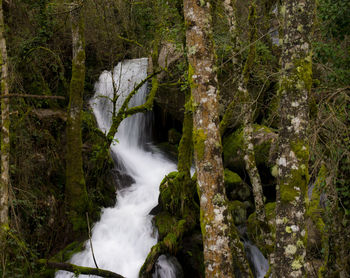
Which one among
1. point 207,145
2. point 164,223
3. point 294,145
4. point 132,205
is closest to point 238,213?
point 164,223

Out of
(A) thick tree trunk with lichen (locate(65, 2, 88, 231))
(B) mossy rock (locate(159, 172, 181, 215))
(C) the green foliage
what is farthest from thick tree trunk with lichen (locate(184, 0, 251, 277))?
(A) thick tree trunk with lichen (locate(65, 2, 88, 231))

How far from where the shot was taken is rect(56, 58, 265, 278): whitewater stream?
7320mm

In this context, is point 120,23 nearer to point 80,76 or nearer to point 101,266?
point 80,76

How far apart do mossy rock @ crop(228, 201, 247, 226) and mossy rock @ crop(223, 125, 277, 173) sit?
1.45 m

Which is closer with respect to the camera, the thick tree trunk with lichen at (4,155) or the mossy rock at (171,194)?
the thick tree trunk with lichen at (4,155)

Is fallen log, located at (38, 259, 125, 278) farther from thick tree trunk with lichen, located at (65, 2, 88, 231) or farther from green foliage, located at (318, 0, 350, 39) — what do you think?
green foliage, located at (318, 0, 350, 39)

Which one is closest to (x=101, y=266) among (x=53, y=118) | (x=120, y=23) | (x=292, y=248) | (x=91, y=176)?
(x=91, y=176)

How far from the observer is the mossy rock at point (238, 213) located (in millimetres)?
8421

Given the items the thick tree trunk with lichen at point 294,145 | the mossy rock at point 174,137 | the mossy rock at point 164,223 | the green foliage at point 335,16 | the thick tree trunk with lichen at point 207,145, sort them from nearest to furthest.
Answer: the thick tree trunk with lichen at point 294,145
the thick tree trunk with lichen at point 207,145
the green foliage at point 335,16
the mossy rock at point 164,223
the mossy rock at point 174,137

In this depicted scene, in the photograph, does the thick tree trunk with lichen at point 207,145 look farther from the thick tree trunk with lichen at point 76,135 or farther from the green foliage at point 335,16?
the thick tree trunk with lichen at point 76,135

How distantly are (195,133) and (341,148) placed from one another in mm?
2665

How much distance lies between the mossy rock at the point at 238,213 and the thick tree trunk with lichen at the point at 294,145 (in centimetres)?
577

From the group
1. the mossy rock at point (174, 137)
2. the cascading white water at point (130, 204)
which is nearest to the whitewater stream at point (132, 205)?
the cascading white water at point (130, 204)

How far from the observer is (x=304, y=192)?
2760 mm
